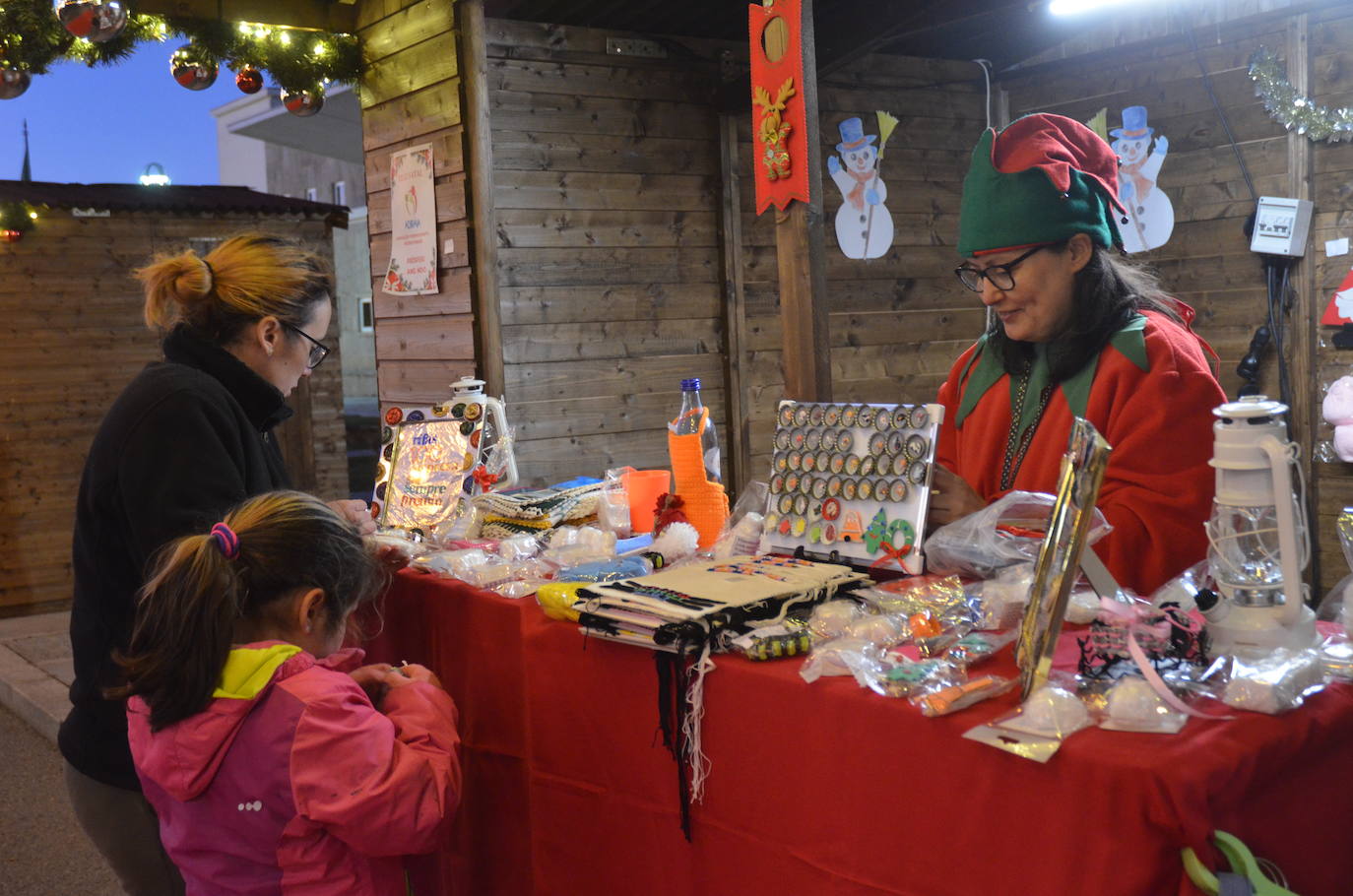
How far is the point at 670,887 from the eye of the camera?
1829 mm

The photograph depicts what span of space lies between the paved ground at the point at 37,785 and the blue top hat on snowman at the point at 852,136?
15.5 feet

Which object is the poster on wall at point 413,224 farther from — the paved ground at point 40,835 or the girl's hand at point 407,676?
the girl's hand at point 407,676

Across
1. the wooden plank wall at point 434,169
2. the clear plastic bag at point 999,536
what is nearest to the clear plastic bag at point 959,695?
the clear plastic bag at point 999,536

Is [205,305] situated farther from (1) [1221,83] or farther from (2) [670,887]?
(1) [1221,83]

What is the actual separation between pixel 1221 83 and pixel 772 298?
2354 mm

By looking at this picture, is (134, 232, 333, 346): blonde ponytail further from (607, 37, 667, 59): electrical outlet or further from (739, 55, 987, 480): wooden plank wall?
(739, 55, 987, 480): wooden plank wall

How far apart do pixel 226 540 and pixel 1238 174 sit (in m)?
5.19

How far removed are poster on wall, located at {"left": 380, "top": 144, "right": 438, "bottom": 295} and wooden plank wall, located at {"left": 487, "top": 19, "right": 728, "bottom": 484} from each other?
435 millimetres

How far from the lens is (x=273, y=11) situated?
5625mm

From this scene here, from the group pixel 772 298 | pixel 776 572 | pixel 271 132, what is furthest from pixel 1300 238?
pixel 271 132

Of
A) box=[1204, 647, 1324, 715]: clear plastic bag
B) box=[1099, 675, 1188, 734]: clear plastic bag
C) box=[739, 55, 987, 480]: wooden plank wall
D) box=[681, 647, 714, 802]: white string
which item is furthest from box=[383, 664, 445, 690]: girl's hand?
box=[739, 55, 987, 480]: wooden plank wall

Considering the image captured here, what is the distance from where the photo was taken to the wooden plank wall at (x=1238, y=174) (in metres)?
5.03

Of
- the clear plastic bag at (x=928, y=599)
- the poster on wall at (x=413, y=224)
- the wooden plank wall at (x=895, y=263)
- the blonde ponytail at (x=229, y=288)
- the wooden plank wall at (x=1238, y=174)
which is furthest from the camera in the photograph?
the wooden plank wall at (x=895, y=263)

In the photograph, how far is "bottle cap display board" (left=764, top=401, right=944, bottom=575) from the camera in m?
2.05
